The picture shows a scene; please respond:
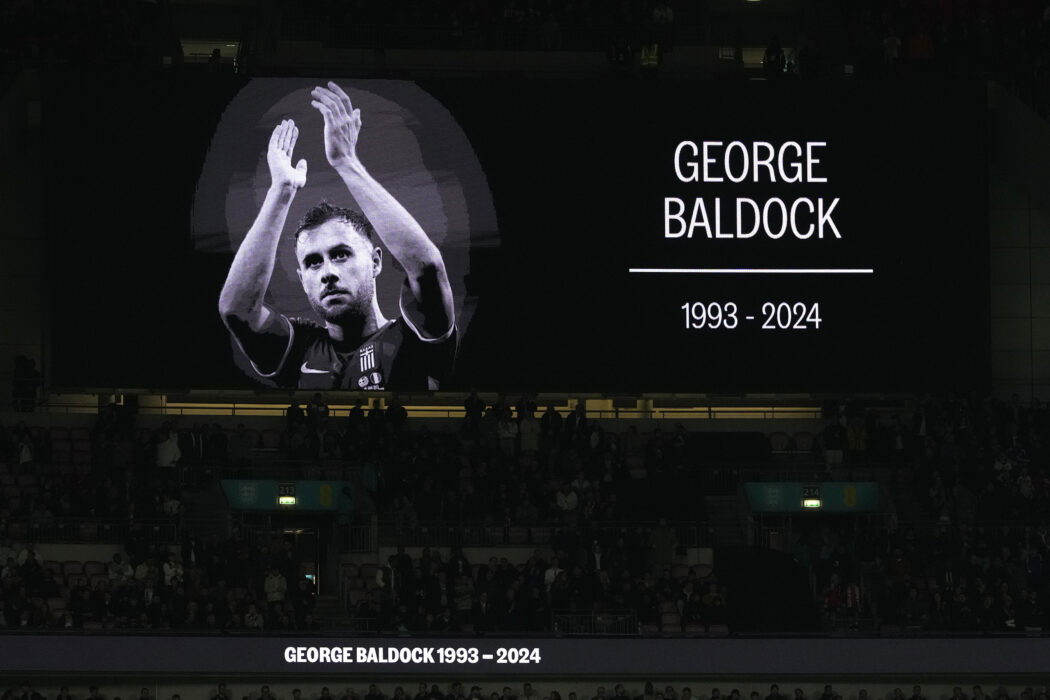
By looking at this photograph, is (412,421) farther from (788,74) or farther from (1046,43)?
(1046,43)

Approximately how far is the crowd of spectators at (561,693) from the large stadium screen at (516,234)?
590 centimetres

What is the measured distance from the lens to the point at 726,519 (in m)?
31.9

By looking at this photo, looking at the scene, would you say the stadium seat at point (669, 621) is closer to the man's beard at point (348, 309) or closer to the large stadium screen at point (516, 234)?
the large stadium screen at point (516, 234)

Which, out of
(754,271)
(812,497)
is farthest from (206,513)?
(754,271)

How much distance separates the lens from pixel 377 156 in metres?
32.6

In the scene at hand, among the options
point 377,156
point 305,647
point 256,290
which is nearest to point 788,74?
point 377,156

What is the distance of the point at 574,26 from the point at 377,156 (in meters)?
4.57

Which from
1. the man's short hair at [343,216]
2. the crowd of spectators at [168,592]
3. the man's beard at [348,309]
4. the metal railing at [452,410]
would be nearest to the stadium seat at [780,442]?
the metal railing at [452,410]

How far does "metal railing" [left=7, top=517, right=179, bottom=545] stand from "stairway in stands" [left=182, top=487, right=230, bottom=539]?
21.9 inches

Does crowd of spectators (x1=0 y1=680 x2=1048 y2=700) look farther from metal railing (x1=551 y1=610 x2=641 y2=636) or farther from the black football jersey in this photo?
the black football jersey

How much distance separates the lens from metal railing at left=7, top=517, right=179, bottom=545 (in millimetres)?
29953

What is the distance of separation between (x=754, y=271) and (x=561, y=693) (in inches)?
309

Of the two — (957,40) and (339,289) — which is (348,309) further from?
(957,40)

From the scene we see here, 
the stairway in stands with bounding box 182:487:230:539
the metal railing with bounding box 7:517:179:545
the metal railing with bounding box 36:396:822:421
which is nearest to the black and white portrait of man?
the metal railing with bounding box 36:396:822:421
